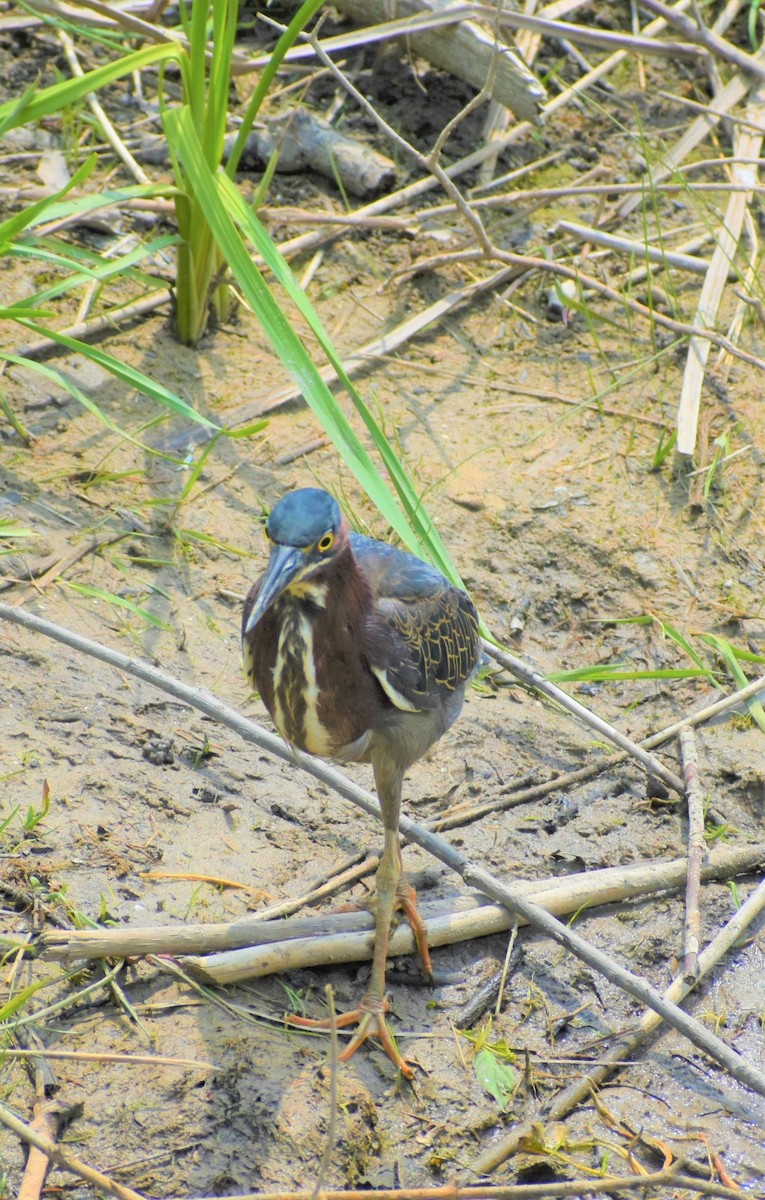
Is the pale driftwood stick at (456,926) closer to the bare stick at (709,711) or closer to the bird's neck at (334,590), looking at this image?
the bare stick at (709,711)

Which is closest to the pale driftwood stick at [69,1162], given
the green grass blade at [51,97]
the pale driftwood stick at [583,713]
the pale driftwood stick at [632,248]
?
the pale driftwood stick at [583,713]

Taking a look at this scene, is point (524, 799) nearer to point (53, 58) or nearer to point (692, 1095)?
point (692, 1095)

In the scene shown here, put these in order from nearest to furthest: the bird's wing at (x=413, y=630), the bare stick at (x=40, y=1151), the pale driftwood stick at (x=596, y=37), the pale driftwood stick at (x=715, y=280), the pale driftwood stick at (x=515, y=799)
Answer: the bare stick at (x=40, y=1151)
the bird's wing at (x=413, y=630)
the pale driftwood stick at (x=515, y=799)
the pale driftwood stick at (x=715, y=280)
the pale driftwood stick at (x=596, y=37)

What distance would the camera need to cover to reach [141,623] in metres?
4.80

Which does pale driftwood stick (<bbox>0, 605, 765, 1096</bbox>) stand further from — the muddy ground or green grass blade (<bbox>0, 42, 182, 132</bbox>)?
green grass blade (<bbox>0, 42, 182, 132</bbox>)

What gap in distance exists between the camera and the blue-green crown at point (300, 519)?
3174 mm

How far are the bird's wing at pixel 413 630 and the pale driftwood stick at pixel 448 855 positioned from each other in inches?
18.8

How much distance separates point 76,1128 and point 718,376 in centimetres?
457

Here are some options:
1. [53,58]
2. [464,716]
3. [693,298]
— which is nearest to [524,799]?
[464,716]

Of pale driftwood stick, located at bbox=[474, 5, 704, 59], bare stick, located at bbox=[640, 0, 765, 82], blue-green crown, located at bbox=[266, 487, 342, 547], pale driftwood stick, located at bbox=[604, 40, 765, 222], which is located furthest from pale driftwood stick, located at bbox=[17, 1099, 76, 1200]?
bare stick, located at bbox=[640, 0, 765, 82]

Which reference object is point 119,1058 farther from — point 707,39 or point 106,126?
point 707,39

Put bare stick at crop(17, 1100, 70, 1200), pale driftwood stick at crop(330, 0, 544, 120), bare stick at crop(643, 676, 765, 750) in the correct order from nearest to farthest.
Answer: bare stick at crop(17, 1100, 70, 1200)
bare stick at crop(643, 676, 765, 750)
pale driftwood stick at crop(330, 0, 544, 120)

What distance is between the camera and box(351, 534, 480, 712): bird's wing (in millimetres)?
3682

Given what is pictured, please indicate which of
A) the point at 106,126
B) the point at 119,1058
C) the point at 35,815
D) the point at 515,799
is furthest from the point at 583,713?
the point at 106,126
